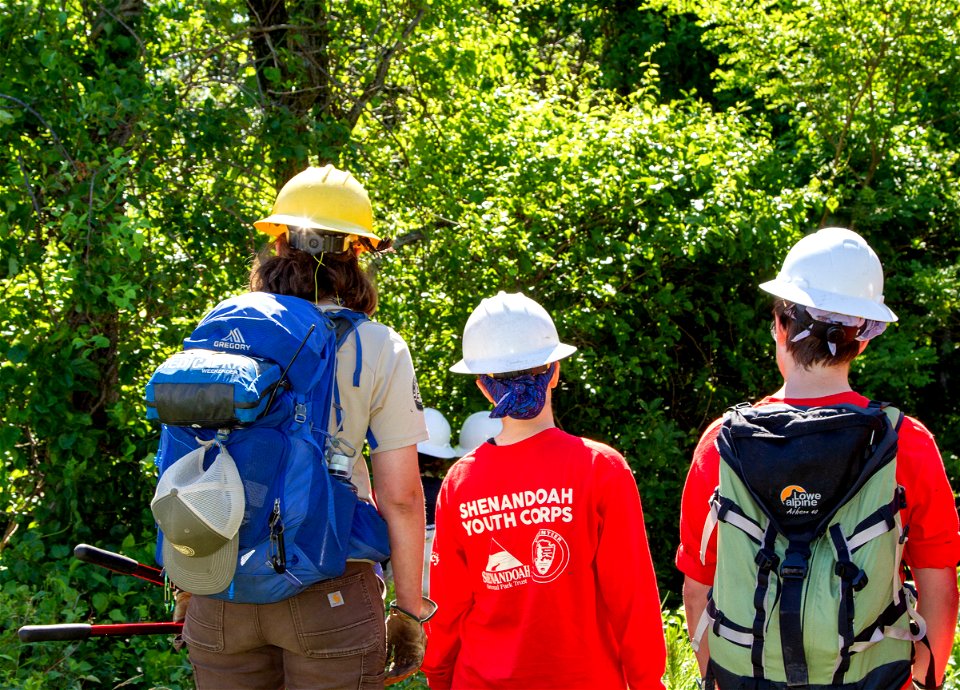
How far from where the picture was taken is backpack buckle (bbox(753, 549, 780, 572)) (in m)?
2.36

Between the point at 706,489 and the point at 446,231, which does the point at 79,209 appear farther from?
the point at 706,489

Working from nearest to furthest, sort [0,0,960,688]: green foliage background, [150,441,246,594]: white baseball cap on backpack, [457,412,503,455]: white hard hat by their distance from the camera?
[150,441,246,594]: white baseball cap on backpack, [0,0,960,688]: green foliage background, [457,412,503,455]: white hard hat

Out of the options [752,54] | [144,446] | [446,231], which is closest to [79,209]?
[144,446]

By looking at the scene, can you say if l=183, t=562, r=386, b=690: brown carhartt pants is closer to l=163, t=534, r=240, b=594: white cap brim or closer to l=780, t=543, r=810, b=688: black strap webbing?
l=163, t=534, r=240, b=594: white cap brim

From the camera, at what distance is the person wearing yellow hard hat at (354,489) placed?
258 cm

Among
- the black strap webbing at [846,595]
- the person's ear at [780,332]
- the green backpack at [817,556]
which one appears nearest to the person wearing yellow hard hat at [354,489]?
the green backpack at [817,556]

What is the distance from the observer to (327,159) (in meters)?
6.03

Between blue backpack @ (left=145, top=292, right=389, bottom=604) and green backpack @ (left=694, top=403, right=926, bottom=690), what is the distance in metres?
0.89

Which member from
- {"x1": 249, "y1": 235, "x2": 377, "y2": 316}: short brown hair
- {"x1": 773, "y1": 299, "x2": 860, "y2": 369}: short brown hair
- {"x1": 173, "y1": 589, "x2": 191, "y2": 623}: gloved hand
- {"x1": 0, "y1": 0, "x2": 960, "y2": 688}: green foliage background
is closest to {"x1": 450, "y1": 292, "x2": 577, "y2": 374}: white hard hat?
{"x1": 249, "y1": 235, "x2": 377, "y2": 316}: short brown hair

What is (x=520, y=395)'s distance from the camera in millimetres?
2719

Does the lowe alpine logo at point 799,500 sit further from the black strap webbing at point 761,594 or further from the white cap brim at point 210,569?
the white cap brim at point 210,569

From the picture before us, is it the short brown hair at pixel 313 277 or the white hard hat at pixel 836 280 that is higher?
the white hard hat at pixel 836 280

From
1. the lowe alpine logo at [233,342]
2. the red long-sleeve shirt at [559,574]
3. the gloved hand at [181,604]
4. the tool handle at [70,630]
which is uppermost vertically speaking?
the lowe alpine logo at [233,342]

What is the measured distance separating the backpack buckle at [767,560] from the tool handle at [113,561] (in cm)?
180
